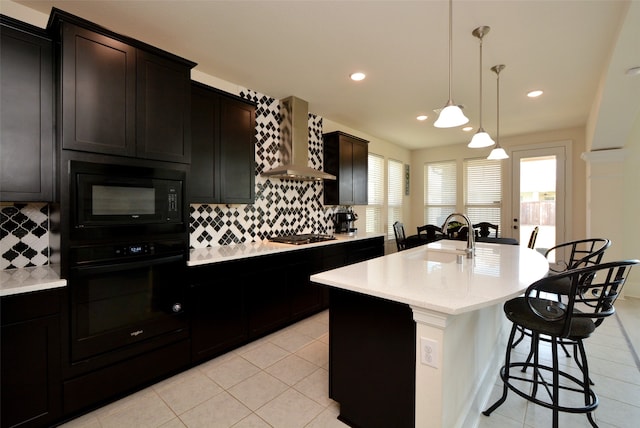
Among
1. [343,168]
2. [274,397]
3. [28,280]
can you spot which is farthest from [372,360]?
[343,168]

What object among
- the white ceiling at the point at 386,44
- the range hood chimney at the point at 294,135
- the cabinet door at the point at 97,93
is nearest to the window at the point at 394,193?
the white ceiling at the point at 386,44

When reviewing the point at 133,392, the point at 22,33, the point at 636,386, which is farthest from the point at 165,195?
the point at 636,386

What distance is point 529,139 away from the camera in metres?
5.47

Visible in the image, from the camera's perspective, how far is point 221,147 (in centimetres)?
286

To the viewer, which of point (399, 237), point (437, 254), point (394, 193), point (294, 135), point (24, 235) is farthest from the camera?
point (394, 193)

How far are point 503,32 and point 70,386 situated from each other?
157 inches

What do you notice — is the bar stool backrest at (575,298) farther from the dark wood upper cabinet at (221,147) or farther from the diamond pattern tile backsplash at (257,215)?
the diamond pattern tile backsplash at (257,215)

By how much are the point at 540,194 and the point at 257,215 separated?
5334 millimetres

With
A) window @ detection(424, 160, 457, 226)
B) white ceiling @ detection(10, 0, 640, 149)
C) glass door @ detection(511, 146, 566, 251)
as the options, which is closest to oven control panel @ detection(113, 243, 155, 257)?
white ceiling @ detection(10, 0, 640, 149)

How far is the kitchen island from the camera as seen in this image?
133 centimetres

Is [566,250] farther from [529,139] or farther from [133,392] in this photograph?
[133,392]

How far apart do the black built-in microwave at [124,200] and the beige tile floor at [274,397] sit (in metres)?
1.16

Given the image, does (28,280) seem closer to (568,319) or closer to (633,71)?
(568,319)

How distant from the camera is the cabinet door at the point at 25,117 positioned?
1.65 m
